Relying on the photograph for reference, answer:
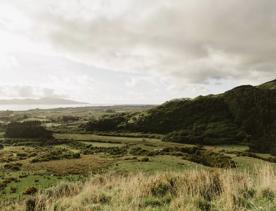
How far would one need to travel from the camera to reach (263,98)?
5320 inches

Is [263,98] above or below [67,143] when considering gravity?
above

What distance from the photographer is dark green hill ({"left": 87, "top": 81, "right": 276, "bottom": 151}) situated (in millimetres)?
108300

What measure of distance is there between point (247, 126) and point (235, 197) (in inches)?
4465

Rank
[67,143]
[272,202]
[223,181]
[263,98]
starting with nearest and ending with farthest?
[272,202]
[223,181]
[67,143]
[263,98]

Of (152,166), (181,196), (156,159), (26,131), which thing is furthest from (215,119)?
(181,196)

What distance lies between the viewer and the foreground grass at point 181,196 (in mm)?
9094

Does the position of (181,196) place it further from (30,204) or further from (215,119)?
(215,119)

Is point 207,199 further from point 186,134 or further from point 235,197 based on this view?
point 186,134

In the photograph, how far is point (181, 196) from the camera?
9.66m

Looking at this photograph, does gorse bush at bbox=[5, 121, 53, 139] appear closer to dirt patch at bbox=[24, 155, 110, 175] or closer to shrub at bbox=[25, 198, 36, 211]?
dirt patch at bbox=[24, 155, 110, 175]

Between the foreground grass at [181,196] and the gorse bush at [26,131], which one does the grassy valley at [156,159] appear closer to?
the foreground grass at [181,196]

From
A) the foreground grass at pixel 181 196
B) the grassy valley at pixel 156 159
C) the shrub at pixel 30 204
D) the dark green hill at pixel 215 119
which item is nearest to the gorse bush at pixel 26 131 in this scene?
the grassy valley at pixel 156 159

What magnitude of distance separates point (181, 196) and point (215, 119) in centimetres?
12430

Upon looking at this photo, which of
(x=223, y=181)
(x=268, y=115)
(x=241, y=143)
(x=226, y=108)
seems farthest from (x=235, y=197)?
(x=226, y=108)
